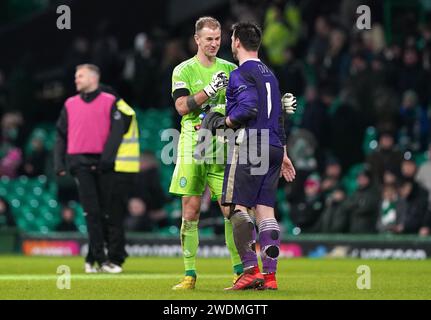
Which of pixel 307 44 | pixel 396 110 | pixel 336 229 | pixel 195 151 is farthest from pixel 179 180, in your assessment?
pixel 307 44

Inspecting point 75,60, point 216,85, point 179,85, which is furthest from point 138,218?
point 216,85

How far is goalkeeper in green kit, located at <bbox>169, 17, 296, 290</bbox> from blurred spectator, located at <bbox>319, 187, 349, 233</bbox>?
8.70 m

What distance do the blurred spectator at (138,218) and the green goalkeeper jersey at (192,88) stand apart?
1080 centimetres

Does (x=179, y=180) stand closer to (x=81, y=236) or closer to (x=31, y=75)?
(x=81, y=236)

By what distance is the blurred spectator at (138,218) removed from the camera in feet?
74.1

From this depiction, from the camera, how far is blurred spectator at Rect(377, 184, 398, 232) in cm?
1972

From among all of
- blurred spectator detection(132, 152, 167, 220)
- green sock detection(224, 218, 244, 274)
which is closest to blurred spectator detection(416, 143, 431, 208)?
blurred spectator detection(132, 152, 167, 220)

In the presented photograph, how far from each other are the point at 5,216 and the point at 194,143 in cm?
1314

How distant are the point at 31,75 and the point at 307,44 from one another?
695 centimetres

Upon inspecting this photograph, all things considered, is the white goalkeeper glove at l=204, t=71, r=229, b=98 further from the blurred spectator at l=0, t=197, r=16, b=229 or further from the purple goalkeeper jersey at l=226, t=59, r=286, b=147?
the blurred spectator at l=0, t=197, r=16, b=229

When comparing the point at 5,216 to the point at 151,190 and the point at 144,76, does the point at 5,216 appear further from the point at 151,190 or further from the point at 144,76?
the point at 144,76

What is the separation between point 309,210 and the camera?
21047 millimetres

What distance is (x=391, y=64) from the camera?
868 inches

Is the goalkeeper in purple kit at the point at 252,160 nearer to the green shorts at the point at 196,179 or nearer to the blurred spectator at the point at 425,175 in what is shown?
the green shorts at the point at 196,179
